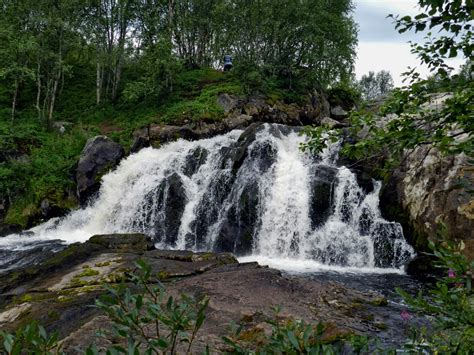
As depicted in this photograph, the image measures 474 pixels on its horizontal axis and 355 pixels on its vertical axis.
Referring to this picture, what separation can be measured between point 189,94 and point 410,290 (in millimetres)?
23845

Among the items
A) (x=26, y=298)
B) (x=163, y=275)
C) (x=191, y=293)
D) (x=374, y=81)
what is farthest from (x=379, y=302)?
(x=374, y=81)

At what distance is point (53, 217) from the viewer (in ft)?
66.3

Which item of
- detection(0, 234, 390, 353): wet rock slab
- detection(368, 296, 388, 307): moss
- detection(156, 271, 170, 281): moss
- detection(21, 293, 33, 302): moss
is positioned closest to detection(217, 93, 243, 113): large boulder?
detection(0, 234, 390, 353): wet rock slab

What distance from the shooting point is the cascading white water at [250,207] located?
1482 centimetres

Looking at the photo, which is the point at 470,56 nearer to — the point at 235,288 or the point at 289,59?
the point at 235,288

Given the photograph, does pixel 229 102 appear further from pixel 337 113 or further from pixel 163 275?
pixel 163 275

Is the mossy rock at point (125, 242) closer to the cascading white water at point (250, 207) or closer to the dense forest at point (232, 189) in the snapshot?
the dense forest at point (232, 189)

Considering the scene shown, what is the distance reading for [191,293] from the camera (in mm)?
7699

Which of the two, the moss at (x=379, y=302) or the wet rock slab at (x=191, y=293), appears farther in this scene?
the moss at (x=379, y=302)

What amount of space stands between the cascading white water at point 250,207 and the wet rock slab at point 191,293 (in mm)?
4587

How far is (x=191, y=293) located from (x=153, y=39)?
1280 inches

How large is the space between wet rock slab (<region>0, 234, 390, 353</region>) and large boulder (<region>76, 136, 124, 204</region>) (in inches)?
357

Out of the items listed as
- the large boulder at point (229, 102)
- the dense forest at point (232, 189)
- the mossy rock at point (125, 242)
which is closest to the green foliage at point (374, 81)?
the dense forest at point (232, 189)

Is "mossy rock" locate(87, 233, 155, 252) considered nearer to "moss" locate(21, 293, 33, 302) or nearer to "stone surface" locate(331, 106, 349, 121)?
"moss" locate(21, 293, 33, 302)
